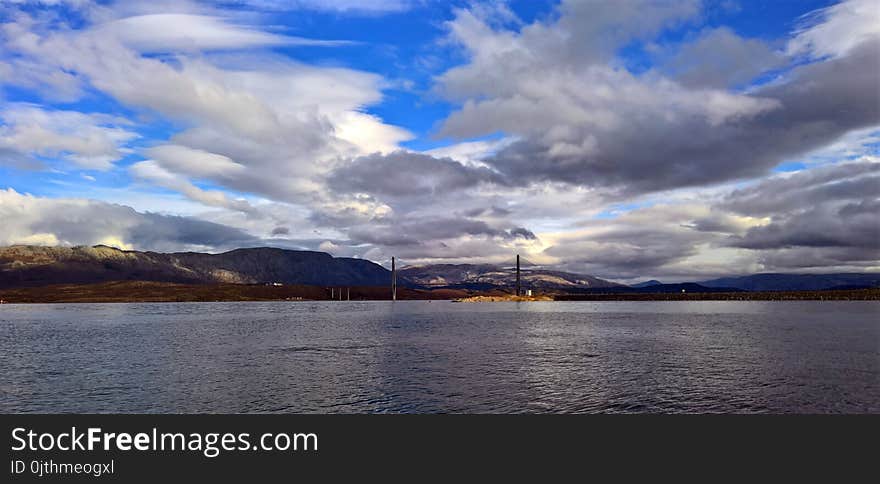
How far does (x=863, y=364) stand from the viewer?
72562 mm

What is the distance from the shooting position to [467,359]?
7975cm

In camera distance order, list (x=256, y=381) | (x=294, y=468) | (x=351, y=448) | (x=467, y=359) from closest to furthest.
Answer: (x=294, y=468)
(x=351, y=448)
(x=256, y=381)
(x=467, y=359)

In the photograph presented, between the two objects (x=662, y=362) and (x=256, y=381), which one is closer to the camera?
(x=256, y=381)

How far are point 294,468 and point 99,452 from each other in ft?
40.9

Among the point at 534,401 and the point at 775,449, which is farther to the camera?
the point at 534,401

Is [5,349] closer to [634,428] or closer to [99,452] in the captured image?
[99,452]

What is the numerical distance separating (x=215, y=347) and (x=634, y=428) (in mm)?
80959

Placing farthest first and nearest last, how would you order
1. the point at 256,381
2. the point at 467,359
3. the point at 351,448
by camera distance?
the point at 467,359 → the point at 256,381 → the point at 351,448

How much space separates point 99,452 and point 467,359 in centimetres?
5226

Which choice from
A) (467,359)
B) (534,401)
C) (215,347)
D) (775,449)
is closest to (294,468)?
(534,401)

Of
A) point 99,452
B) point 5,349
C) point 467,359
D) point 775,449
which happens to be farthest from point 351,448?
point 5,349

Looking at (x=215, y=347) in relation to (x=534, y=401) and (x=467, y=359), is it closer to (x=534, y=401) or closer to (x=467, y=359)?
(x=467, y=359)

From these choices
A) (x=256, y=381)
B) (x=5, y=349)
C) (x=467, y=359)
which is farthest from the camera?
(x=5, y=349)

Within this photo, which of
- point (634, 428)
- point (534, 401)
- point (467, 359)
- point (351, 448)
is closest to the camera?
point (351, 448)
